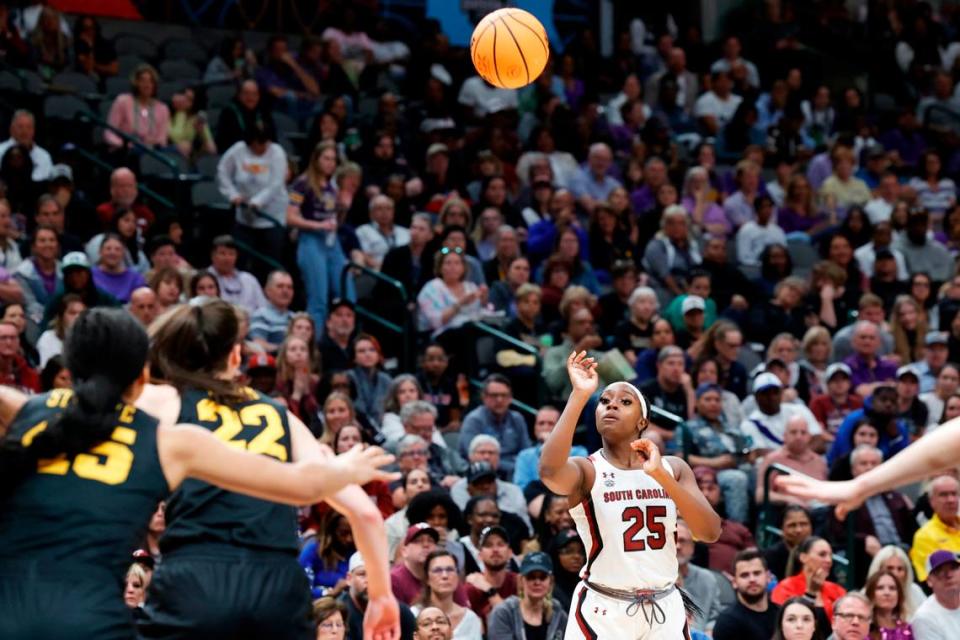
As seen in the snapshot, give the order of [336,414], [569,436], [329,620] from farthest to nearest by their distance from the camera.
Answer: [336,414], [329,620], [569,436]

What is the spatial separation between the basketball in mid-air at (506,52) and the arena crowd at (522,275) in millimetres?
2570

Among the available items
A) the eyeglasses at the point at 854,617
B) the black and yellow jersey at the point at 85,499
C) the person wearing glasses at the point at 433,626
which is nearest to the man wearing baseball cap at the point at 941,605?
the eyeglasses at the point at 854,617

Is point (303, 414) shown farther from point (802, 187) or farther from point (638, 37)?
point (638, 37)

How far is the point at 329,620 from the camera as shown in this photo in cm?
920

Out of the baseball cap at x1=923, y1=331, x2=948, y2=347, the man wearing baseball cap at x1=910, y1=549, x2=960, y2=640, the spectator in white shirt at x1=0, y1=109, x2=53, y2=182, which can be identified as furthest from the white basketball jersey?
the baseball cap at x1=923, y1=331, x2=948, y2=347

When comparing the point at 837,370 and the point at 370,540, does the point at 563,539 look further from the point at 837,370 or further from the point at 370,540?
the point at 370,540

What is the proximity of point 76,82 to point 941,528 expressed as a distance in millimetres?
9916

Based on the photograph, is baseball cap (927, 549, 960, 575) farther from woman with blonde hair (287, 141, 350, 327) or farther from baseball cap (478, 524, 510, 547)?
woman with blonde hair (287, 141, 350, 327)

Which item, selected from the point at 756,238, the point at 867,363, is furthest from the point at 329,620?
the point at 756,238

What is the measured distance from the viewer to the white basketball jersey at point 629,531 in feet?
27.1

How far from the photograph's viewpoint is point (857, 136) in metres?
21.7

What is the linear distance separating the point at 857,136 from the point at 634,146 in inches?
143

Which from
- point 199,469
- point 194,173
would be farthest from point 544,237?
point 199,469

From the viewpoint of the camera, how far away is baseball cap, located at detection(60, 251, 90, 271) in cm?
1322
